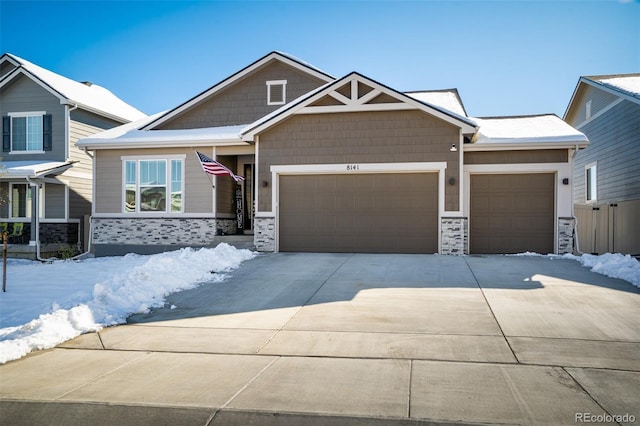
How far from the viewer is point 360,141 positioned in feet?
46.6

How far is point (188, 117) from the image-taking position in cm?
1805

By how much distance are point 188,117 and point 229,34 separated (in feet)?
11.2

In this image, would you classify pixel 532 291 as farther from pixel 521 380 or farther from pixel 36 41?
pixel 36 41

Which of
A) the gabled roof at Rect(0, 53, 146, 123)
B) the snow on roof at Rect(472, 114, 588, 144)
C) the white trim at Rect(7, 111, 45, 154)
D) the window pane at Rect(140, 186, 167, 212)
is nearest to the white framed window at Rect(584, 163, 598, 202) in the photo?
the snow on roof at Rect(472, 114, 588, 144)

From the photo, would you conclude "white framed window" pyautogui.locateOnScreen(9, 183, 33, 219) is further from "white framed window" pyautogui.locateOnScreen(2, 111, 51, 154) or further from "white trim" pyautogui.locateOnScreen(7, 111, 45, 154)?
"white framed window" pyautogui.locateOnScreen(2, 111, 51, 154)

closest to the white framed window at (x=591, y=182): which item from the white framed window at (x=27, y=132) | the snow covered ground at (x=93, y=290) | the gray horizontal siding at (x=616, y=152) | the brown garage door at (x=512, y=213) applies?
the gray horizontal siding at (x=616, y=152)

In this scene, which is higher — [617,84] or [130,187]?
[617,84]

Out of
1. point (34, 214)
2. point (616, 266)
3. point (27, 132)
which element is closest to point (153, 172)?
point (34, 214)

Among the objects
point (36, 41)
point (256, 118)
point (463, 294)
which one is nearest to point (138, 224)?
point (256, 118)

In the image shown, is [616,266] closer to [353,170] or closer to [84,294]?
[353,170]

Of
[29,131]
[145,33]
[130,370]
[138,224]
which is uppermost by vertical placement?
[145,33]

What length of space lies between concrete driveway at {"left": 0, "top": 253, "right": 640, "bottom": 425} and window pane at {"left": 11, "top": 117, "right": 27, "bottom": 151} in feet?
50.1

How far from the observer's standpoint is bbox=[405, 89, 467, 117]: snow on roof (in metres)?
17.0

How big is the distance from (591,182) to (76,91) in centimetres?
2216
